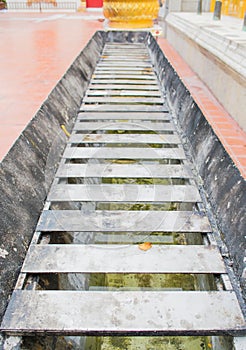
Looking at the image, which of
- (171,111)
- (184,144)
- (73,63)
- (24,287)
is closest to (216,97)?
(171,111)

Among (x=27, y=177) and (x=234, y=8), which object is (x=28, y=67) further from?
(x=234, y=8)

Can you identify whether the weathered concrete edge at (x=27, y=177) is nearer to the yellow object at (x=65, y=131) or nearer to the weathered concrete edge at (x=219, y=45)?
the yellow object at (x=65, y=131)

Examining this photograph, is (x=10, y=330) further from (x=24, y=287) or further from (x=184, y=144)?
(x=184, y=144)

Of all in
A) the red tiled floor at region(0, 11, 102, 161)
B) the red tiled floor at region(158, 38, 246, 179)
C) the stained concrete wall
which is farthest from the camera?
the stained concrete wall

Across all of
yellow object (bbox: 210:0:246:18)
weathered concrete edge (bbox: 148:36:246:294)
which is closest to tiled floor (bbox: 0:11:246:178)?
weathered concrete edge (bbox: 148:36:246:294)

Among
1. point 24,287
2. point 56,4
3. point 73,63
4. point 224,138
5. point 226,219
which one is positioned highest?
point 56,4

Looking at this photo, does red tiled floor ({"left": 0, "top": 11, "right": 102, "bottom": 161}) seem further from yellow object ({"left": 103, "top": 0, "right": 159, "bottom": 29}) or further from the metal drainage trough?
yellow object ({"left": 103, "top": 0, "right": 159, "bottom": 29})

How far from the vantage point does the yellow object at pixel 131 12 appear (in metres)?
6.04

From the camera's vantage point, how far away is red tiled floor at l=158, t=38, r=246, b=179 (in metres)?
2.15

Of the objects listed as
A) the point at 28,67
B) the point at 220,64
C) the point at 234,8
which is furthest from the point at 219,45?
the point at 234,8

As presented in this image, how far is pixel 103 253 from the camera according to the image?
1.70 meters

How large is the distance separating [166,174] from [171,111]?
50.4 inches

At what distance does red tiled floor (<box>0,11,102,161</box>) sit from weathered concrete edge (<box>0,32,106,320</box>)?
3.6 inches

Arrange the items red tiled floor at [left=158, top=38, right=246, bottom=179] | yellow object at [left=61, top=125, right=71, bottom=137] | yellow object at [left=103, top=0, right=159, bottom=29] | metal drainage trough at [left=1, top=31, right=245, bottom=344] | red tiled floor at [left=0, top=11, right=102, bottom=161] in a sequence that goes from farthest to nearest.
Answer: yellow object at [left=103, top=0, right=159, bottom=29] < yellow object at [left=61, top=125, right=71, bottom=137] < red tiled floor at [left=0, top=11, right=102, bottom=161] < red tiled floor at [left=158, top=38, right=246, bottom=179] < metal drainage trough at [left=1, top=31, right=245, bottom=344]
